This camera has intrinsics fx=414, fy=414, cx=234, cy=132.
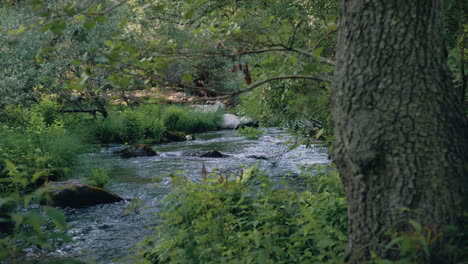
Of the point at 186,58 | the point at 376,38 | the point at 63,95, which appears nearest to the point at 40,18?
the point at 186,58

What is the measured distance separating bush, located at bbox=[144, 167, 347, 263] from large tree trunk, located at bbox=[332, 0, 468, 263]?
1.50 feet

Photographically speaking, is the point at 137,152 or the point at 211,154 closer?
the point at 211,154

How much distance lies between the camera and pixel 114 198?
747 cm

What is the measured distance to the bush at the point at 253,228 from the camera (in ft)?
9.70

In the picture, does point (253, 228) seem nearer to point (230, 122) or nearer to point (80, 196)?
point (80, 196)

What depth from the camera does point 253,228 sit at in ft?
12.5

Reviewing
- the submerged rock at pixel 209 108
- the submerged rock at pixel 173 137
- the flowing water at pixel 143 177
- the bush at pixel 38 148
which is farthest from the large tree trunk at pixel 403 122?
the submerged rock at pixel 209 108

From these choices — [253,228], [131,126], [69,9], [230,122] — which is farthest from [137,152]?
[69,9]

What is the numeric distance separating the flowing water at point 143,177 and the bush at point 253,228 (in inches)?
16.2

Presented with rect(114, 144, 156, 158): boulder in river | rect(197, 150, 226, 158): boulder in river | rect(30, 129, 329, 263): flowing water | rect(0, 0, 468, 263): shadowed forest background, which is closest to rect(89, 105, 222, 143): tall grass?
rect(30, 129, 329, 263): flowing water

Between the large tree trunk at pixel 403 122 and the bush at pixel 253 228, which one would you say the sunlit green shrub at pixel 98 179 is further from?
the large tree trunk at pixel 403 122

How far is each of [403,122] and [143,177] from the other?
24.8ft

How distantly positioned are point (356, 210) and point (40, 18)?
7.72 ft

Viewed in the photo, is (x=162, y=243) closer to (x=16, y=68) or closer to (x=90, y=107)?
(x=16, y=68)
